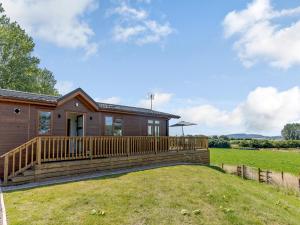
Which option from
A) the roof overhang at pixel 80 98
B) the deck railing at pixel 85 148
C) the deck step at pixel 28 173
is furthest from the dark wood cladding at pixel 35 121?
the deck step at pixel 28 173

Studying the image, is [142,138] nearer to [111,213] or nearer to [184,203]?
[184,203]

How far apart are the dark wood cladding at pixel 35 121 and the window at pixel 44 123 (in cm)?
19

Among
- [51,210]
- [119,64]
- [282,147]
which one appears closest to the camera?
[51,210]

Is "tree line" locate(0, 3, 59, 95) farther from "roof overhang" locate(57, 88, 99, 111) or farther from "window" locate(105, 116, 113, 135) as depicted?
"roof overhang" locate(57, 88, 99, 111)

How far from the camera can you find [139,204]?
23.7 feet

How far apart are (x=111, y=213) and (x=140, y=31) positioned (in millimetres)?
13475

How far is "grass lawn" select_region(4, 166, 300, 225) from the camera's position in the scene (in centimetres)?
618

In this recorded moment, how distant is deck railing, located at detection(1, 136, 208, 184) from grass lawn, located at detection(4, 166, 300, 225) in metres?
2.10

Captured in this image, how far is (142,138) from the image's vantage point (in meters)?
15.1

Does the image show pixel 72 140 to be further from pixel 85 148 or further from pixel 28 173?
pixel 28 173

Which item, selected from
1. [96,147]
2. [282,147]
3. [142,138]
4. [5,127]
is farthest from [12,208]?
[282,147]

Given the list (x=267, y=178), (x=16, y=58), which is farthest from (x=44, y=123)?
(x=16, y=58)

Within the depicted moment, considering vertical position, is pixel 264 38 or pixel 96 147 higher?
pixel 264 38

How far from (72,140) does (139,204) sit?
670cm
